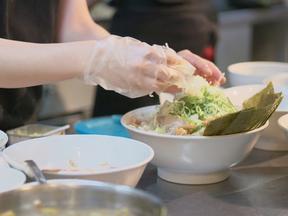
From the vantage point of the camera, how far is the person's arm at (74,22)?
1477 mm

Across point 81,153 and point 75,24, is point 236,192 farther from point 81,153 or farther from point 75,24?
point 75,24

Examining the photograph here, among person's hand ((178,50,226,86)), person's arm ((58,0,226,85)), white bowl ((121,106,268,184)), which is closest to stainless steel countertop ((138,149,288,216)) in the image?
white bowl ((121,106,268,184))

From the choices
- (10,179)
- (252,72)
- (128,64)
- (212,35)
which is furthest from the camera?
(212,35)

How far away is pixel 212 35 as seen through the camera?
7.30ft

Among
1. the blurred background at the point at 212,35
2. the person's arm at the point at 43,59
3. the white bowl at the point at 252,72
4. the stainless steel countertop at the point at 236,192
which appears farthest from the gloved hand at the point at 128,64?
the blurred background at the point at 212,35

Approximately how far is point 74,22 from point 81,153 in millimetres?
558

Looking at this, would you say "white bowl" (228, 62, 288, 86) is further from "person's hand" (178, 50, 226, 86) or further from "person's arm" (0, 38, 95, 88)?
"person's arm" (0, 38, 95, 88)

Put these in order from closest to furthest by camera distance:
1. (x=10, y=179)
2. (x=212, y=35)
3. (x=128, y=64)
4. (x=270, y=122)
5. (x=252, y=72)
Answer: (x=10, y=179), (x=128, y=64), (x=270, y=122), (x=252, y=72), (x=212, y=35)

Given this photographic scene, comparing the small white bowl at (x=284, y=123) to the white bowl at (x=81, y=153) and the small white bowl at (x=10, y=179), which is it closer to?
the white bowl at (x=81, y=153)

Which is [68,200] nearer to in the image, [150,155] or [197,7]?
[150,155]

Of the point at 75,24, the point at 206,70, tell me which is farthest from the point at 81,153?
the point at 75,24

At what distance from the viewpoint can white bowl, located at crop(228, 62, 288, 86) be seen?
4.48 feet

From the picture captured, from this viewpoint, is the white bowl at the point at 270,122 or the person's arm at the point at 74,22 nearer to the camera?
the white bowl at the point at 270,122

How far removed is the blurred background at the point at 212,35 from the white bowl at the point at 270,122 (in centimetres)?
84
